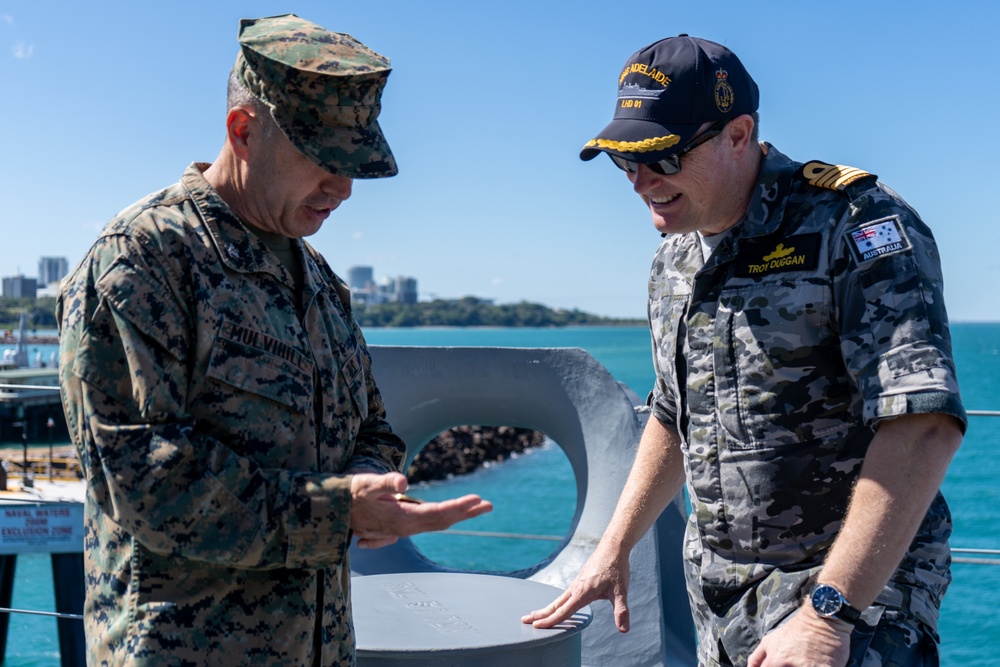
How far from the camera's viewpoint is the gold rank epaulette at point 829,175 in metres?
1.71

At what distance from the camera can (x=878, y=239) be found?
5.24 feet

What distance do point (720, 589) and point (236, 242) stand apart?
3.26ft

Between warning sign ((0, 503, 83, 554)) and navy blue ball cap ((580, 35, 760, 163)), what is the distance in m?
17.9

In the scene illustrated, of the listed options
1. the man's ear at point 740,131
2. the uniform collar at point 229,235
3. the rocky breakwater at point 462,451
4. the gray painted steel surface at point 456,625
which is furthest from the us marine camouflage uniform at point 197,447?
the rocky breakwater at point 462,451

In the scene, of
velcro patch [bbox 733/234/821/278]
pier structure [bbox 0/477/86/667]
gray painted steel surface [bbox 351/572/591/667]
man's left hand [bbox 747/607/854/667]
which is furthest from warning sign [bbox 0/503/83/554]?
man's left hand [bbox 747/607/854/667]

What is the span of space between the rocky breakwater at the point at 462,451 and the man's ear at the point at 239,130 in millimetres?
36769

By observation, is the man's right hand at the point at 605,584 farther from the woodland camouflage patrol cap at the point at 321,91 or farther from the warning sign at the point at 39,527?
the warning sign at the point at 39,527

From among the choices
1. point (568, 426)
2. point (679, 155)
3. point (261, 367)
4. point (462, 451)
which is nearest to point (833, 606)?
point (679, 155)

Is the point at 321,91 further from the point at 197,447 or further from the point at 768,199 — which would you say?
the point at 768,199

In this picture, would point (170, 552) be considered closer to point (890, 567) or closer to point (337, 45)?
point (337, 45)

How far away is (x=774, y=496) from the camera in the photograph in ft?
5.56

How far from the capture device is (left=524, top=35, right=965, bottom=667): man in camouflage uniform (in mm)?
1518

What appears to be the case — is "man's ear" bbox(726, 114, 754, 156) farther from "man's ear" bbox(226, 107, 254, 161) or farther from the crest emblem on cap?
"man's ear" bbox(226, 107, 254, 161)

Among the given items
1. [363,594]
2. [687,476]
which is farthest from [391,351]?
[687,476]
